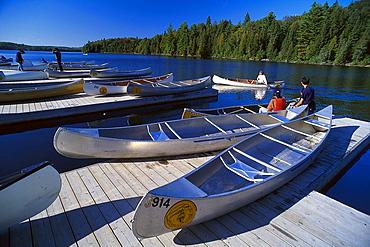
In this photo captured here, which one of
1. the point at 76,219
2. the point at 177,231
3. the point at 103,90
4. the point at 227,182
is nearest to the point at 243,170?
the point at 227,182

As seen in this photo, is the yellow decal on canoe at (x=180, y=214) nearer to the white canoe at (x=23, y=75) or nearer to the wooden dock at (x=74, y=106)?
the wooden dock at (x=74, y=106)

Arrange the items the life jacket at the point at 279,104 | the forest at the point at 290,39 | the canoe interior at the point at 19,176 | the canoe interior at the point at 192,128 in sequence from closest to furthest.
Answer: the canoe interior at the point at 19,176 → the canoe interior at the point at 192,128 → the life jacket at the point at 279,104 → the forest at the point at 290,39

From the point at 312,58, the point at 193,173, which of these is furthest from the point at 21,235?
the point at 312,58

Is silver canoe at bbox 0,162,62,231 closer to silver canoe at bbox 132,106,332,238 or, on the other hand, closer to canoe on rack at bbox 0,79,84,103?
silver canoe at bbox 132,106,332,238

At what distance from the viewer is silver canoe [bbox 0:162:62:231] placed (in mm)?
2504

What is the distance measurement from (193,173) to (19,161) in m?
6.17

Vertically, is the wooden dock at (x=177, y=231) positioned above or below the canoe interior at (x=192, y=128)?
below

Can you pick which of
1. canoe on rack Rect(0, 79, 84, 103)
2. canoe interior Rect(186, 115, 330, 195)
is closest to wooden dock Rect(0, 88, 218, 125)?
canoe on rack Rect(0, 79, 84, 103)

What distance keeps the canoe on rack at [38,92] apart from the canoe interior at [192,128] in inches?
337

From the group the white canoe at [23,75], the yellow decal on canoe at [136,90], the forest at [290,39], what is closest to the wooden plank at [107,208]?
the yellow decal on canoe at [136,90]

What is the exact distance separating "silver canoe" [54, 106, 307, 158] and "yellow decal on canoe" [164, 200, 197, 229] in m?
2.52

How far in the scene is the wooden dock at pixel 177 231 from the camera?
2.92 meters

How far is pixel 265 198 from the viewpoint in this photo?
383 cm

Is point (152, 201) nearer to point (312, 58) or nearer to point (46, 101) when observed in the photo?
point (46, 101)
